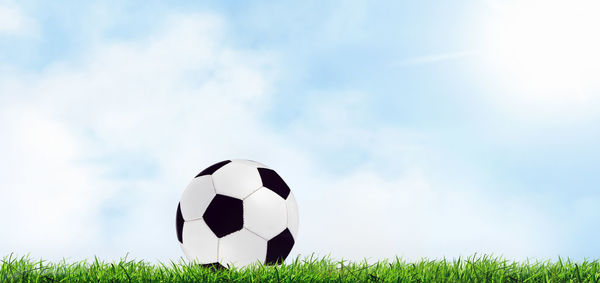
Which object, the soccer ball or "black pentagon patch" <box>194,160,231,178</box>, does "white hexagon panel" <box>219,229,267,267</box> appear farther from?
"black pentagon patch" <box>194,160,231,178</box>

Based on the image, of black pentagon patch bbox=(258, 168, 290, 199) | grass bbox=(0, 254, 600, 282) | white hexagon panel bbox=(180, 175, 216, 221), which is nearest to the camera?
grass bbox=(0, 254, 600, 282)

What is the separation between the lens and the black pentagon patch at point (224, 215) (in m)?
6.32

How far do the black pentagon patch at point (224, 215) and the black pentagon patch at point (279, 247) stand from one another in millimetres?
399

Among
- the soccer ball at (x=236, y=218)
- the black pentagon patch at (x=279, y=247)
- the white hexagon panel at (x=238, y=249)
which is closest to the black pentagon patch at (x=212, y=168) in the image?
the soccer ball at (x=236, y=218)

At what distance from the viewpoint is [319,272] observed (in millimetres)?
6078

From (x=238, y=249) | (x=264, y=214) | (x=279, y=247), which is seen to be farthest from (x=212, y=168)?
(x=279, y=247)

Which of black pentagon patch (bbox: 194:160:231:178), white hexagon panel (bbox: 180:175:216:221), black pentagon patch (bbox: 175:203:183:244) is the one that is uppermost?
black pentagon patch (bbox: 194:160:231:178)

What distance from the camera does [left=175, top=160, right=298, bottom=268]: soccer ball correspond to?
6.33 meters

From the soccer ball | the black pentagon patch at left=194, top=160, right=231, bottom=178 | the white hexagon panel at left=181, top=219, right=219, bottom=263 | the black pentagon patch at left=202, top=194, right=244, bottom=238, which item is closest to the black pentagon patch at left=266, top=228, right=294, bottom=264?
the soccer ball

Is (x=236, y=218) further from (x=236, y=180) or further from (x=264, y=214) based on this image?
(x=236, y=180)

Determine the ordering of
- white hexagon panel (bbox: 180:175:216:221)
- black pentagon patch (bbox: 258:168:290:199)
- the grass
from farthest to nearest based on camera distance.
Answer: black pentagon patch (bbox: 258:168:290:199) < white hexagon panel (bbox: 180:175:216:221) < the grass

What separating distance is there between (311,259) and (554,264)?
2630 millimetres

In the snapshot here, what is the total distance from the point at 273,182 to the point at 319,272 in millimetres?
A: 1126

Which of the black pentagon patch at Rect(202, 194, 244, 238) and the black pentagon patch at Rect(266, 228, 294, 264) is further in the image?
the black pentagon patch at Rect(266, 228, 294, 264)
